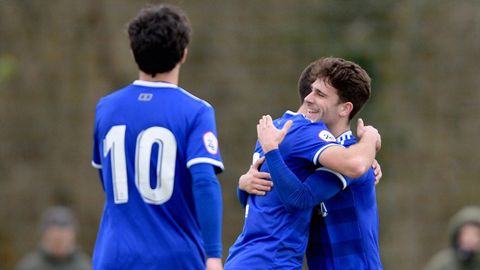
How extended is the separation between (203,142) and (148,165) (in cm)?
27

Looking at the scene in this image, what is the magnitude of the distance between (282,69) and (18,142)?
326 cm

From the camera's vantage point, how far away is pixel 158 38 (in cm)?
501

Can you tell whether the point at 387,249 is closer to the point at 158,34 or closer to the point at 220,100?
the point at 220,100

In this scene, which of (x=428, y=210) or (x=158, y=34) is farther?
(x=428, y=210)

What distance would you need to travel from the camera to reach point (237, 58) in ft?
44.5

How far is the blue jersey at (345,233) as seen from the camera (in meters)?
5.03

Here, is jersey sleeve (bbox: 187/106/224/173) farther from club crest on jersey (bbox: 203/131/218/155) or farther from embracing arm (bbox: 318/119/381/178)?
embracing arm (bbox: 318/119/381/178)

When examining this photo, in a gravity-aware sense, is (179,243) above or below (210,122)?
below

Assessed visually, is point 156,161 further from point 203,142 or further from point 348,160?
point 348,160

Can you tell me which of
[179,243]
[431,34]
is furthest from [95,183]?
[179,243]

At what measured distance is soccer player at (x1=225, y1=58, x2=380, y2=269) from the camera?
4.90 meters

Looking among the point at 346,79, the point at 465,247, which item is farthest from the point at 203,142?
the point at 465,247

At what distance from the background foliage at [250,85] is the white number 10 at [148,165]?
26.9 feet

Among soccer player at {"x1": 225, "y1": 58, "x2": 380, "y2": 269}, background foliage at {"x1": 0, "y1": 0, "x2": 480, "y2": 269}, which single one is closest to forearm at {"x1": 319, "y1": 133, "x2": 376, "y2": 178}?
soccer player at {"x1": 225, "y1": 58, "x2": 380, "y2": 269}
